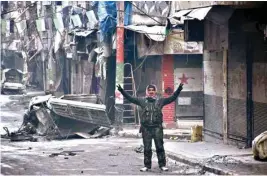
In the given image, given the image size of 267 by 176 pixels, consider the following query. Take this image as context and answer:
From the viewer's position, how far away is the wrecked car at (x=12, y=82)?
4162 cm

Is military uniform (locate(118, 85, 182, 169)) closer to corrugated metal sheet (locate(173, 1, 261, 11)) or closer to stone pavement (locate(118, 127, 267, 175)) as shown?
stone pavement (locate(118, 127, 267, 175))

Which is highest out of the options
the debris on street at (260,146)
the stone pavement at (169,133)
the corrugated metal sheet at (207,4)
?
the corrugated metal sheet at (207,4)

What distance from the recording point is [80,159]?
13852mm

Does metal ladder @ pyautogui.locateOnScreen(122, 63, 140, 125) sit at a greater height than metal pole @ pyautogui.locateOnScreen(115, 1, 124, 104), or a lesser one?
lesser

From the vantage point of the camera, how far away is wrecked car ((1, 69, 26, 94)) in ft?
137

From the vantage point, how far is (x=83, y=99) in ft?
70.3

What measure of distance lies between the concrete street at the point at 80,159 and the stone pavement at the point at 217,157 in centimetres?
24

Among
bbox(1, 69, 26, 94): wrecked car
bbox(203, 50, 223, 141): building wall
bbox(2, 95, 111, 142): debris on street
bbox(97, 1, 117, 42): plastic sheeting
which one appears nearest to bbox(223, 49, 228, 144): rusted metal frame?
bbox(203, 50, 223, 141): building wall

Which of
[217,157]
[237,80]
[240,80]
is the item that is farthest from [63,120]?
[217,157]

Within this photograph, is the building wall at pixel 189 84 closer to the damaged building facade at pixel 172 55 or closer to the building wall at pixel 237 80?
the damaged building facade at pixel 172 55

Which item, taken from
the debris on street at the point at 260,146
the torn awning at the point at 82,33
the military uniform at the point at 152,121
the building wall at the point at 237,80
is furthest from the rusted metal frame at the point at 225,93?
the torn awning at the point at 82,33

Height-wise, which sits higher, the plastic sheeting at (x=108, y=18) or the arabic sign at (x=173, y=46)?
the plastic sheeting at (x=108, y=18)

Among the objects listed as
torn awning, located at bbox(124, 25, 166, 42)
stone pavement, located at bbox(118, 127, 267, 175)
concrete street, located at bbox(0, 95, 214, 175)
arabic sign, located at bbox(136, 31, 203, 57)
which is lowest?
concrete street, located at bbox(0, 95, 214, 175)

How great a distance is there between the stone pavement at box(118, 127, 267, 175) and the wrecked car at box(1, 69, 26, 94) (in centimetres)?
2760
